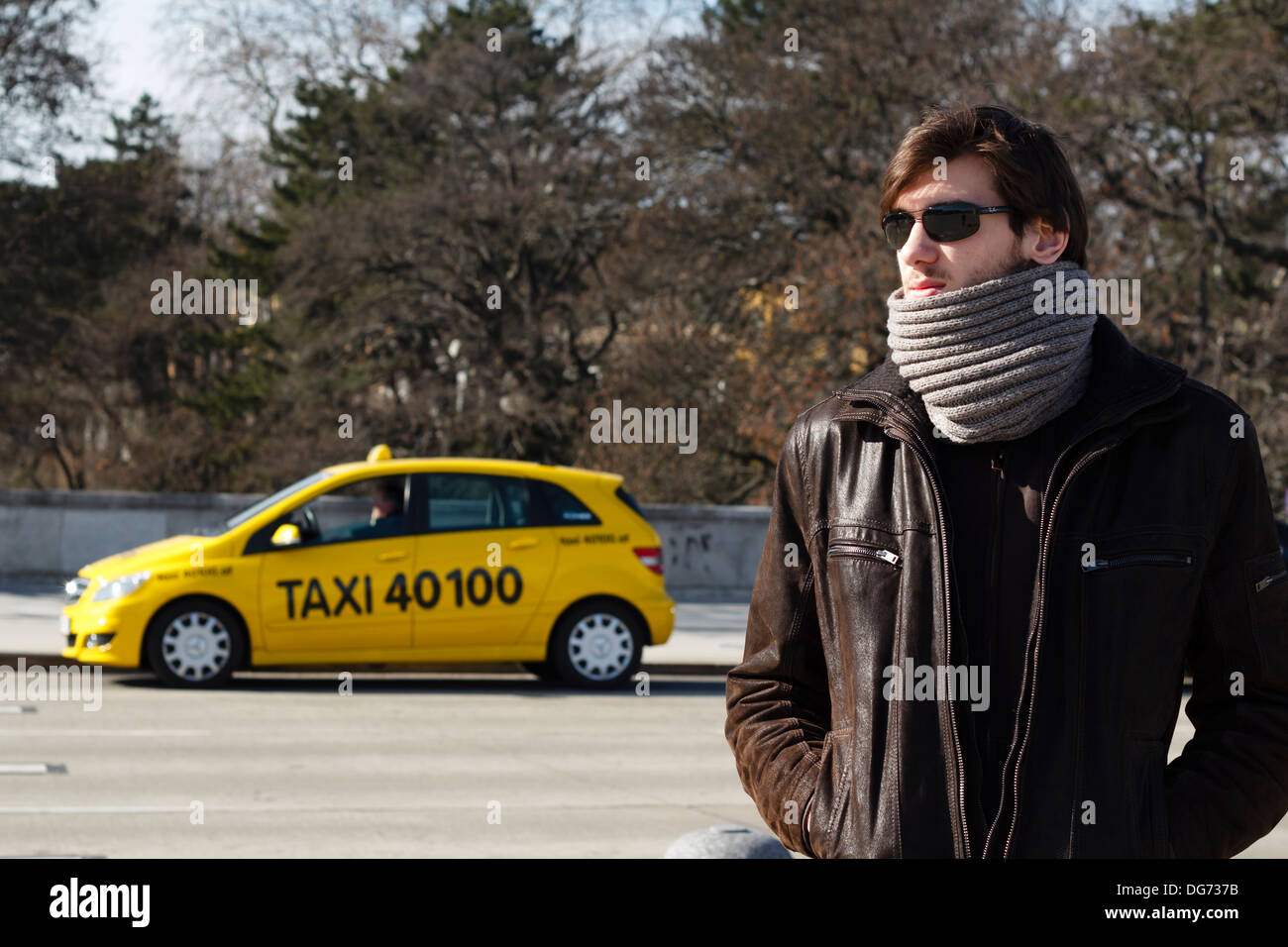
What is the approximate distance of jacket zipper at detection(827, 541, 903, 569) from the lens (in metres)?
2.25

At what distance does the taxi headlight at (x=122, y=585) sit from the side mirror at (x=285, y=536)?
96 cm

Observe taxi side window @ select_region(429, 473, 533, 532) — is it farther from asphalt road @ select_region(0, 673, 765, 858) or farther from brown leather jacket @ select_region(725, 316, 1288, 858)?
brown leather jacket @ select_region(725, 316, 1288, 858)

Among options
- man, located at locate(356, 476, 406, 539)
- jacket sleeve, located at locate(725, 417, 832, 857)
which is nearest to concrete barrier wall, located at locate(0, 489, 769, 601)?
man, located at locate(356, 476, 406, 539)

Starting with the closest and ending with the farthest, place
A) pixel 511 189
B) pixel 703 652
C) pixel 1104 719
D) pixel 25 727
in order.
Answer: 1. pixel 1104 719
2. pixel 25 727
3. pixel 703 652
4. pixel 511 189

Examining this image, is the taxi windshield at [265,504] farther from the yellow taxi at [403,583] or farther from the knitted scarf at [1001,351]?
the knitted scarf at [1001,351]

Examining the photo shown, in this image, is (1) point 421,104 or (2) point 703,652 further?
(1) point 421,104

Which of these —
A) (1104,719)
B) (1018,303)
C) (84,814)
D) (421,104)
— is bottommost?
(84,814)

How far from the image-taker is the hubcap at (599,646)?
13906 millimetres

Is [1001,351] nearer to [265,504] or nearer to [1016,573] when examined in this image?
[1016,573]

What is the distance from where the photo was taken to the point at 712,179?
97.5 feet

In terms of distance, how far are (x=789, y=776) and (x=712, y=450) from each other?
26196 mm

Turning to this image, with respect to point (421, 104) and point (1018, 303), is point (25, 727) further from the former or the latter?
point (421, 104)

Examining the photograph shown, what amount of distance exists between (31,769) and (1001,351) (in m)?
8.39
